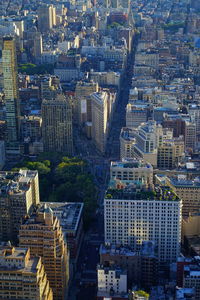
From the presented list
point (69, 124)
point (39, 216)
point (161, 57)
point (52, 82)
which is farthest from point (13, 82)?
point (161, 57)

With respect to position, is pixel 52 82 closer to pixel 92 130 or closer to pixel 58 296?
pixel 92 130

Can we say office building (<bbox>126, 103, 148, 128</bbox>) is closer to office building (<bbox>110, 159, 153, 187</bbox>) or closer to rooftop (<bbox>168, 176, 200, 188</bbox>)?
rooftop (<bbox>168, 176, 200, 188</bbox>)

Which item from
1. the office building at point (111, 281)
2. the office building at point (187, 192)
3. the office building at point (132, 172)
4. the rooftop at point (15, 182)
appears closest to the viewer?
the office building at point (111, 281)

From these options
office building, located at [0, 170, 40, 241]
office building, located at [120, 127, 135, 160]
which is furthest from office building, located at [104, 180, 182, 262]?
office building, located at [120, 127, 135, 160]

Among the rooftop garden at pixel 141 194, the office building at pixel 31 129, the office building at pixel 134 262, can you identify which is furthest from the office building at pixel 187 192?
the office building at pixel 31 129

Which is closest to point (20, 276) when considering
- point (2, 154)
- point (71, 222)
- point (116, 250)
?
point (116, 250)

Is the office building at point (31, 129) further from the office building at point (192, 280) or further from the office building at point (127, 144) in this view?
the office building at point (192, 280)
